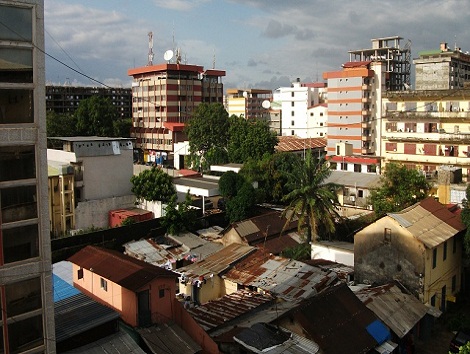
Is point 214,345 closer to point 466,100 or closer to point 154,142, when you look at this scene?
point 466,100

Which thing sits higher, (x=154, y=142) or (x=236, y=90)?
(x=236, y=90)

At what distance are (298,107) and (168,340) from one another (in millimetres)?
65461

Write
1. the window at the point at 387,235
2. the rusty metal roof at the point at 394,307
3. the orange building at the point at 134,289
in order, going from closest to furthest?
the orange building at the point at 134,289
the rusty metal roof at the point at 394,307
the window at the point at 387,235

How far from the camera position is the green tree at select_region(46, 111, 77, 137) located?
51594 millimetres

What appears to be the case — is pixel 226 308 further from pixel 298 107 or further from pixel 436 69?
pixel 298 107

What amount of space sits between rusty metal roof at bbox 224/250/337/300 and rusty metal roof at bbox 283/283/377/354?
278 cm

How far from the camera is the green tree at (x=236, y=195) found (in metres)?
28.5

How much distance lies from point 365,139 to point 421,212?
35.4m

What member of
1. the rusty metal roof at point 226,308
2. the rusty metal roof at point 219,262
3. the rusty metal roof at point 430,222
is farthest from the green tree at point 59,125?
the rusty metal roof at point 430,222

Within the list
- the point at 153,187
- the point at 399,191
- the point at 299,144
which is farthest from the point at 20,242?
the point at 299,144

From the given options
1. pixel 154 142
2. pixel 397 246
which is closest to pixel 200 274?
pixel 397 246

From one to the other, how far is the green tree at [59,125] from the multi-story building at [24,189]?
45708mm

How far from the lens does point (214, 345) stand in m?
13.0

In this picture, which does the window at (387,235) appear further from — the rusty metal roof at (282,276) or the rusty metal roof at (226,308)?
the rusty metal roof at (226,308)
